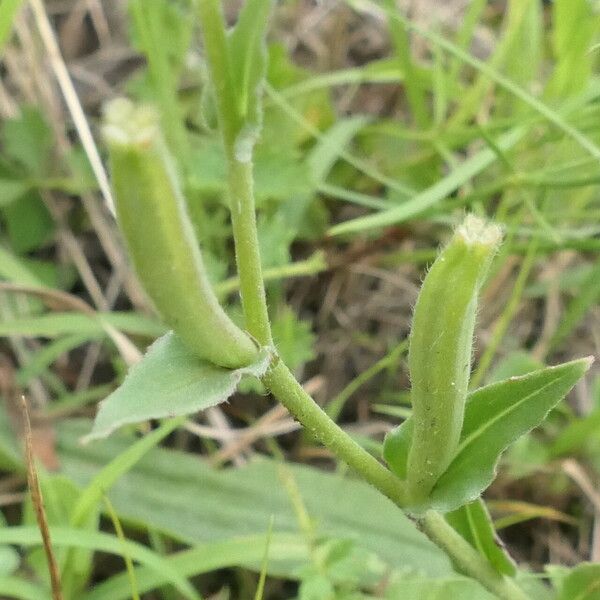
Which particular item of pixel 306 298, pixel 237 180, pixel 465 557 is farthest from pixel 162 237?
pixel 306 298

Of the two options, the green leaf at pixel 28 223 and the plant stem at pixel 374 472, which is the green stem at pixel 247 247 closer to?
the plant stem at pixel 374 472

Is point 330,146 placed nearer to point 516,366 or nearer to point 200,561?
point 516,366

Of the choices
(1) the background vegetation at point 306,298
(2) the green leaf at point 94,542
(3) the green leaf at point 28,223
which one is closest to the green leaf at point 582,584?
(1) the background vegetation at point 306,298

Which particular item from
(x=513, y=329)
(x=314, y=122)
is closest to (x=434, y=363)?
(x=513, y=329)

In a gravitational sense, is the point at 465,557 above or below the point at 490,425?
below

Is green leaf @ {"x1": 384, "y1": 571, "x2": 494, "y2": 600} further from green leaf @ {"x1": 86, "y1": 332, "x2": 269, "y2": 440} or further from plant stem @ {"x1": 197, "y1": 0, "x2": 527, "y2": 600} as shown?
green leaf @ {"x1": 86, "y1": 332, "x2": 269, "y2": 440}
